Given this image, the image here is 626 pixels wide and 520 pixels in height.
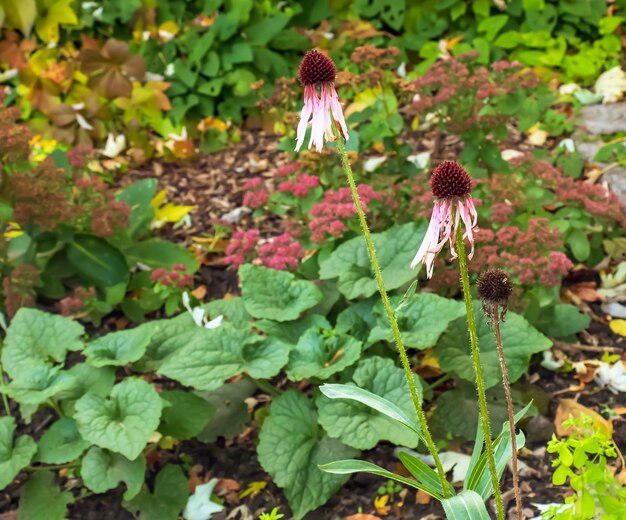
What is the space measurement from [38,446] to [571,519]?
1.70m

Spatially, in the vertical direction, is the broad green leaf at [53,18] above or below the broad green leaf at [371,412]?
above

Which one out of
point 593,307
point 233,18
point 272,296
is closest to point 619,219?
point 593,307

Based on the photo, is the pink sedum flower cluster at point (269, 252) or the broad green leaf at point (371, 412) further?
the pink sedum flower cluster at point (269, 252)

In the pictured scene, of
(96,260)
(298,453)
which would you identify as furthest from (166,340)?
(96,260)

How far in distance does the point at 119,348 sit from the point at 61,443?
337 mm

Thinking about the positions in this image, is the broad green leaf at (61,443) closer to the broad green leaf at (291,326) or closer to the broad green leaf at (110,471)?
the broad green leaf at (110,471)

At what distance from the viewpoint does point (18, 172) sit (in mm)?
3213

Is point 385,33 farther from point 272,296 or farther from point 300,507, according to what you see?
point 300,507

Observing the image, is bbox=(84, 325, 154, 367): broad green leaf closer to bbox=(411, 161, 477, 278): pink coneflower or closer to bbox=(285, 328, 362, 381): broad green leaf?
bbox=(285, 328, 362, 381): broad green leaf

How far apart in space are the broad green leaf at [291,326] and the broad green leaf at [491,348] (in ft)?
1.31

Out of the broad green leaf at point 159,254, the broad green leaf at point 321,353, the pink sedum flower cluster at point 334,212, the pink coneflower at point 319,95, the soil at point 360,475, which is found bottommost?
the soil at point 360,475

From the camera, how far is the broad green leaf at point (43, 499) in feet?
8.45

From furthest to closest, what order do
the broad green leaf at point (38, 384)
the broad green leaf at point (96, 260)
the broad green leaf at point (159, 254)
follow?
1. the broad green leaf at point (159, 254)
2. the broad green leaf at point (96, 260)
3. the broad green leaf at point (38, 384)

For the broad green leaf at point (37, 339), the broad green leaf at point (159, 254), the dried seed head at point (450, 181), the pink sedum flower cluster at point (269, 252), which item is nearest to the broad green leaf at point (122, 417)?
the broad green leaf at point (37, 339)
